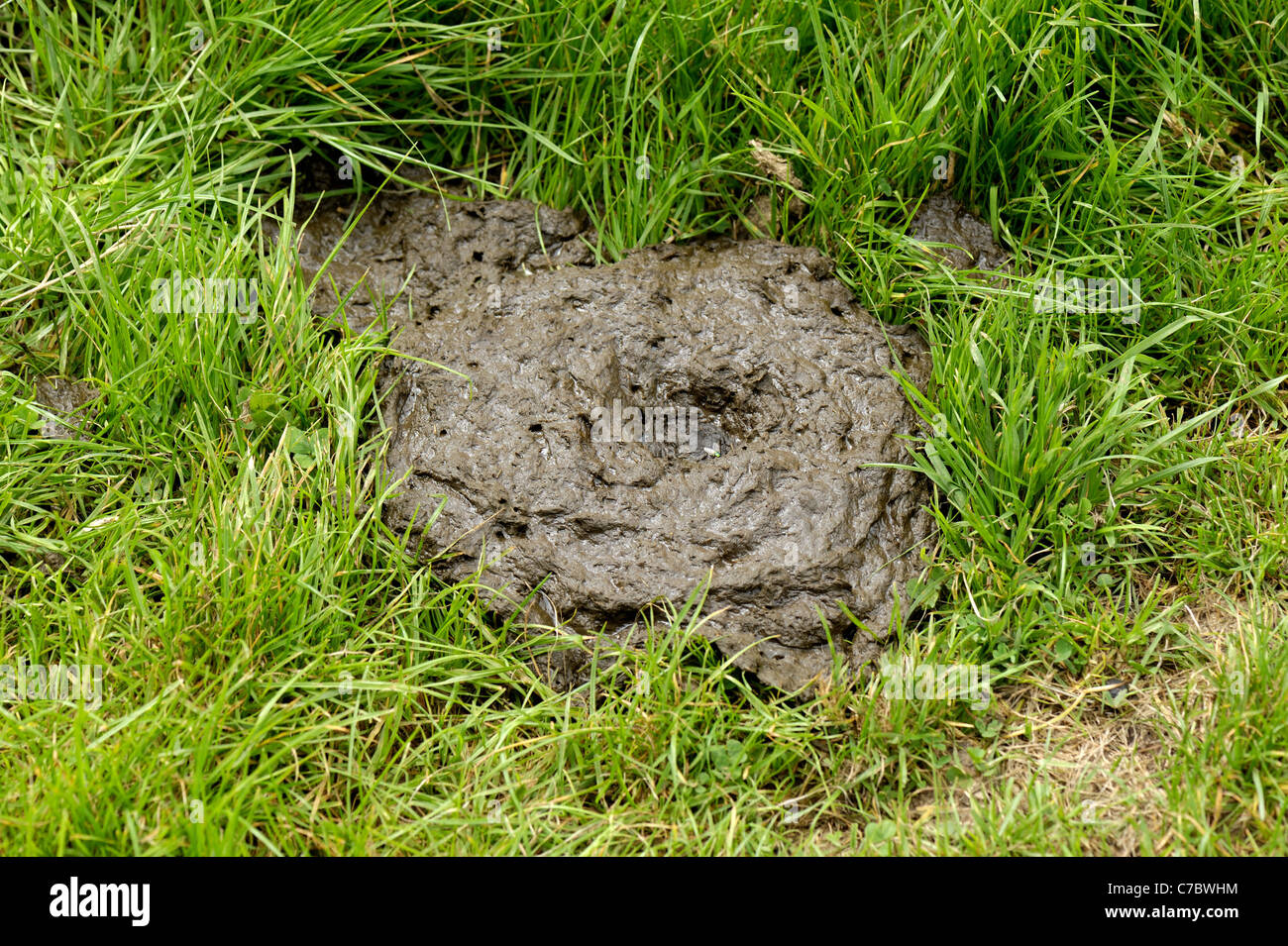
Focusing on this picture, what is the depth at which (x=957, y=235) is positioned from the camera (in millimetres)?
3234

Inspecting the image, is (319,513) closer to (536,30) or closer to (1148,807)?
(536,30)

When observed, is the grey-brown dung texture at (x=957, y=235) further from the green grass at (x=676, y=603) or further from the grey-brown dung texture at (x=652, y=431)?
the grey-brown dung texture at (x=652, y=431)

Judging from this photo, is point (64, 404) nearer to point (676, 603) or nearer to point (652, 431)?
point (652, 431)

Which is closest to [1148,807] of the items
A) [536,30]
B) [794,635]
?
[794,635]

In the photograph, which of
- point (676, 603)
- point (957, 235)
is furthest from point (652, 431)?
point (957, 235)

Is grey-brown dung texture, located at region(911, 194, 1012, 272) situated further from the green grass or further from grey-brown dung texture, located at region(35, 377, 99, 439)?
grey-brown dung texture, located at region(35, 377, 99, 439)

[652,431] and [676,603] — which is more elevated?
[652,431]

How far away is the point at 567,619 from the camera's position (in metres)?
2.67

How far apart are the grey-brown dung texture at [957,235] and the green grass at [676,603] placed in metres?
0.07

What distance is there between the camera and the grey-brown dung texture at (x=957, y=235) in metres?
3.19

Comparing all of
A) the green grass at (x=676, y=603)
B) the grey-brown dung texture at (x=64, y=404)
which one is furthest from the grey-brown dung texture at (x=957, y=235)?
the grey-brown dung texture at (x=64, y=404)

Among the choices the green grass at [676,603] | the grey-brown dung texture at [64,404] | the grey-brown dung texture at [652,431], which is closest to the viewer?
the green grass at [676,603]

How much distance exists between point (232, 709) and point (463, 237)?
165cm

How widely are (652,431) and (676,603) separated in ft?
1.76
